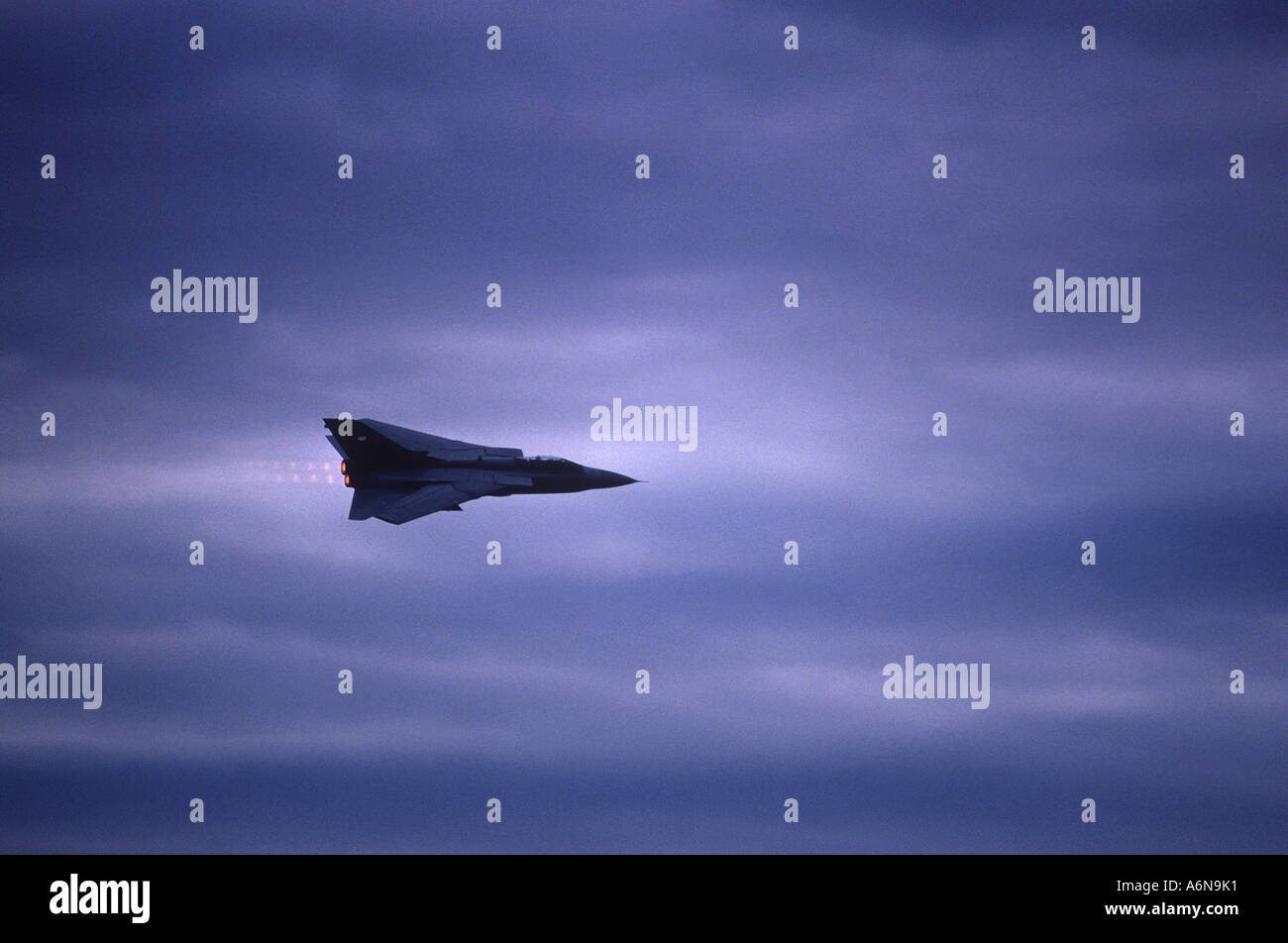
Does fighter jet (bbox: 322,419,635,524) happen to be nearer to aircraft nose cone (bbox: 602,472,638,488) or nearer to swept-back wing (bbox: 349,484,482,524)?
swept-back wing (bbox: 349,484,482,524)

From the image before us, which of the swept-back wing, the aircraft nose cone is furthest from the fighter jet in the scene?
the aircraft nose cone

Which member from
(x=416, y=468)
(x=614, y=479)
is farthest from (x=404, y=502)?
(x=614, y=479)

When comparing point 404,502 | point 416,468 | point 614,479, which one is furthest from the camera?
point 614,479

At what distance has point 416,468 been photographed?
306 feet

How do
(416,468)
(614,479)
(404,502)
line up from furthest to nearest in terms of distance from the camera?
(614,479)
(416,468)
(404,502)

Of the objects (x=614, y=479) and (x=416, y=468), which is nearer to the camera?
(x=416, y=468)

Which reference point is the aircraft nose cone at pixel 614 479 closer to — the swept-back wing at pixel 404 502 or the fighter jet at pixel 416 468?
the fighter jet at pixel 416 468

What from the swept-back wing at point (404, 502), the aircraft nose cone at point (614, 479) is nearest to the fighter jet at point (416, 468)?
the swept-back wing at point (404, 502)

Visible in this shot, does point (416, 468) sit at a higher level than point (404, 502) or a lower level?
higher

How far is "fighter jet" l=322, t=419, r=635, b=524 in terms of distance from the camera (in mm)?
92375

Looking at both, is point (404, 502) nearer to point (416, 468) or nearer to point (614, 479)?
point (416, 468)

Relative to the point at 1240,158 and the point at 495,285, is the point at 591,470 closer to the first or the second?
the point at 495,285

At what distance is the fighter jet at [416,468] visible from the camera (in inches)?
3637
